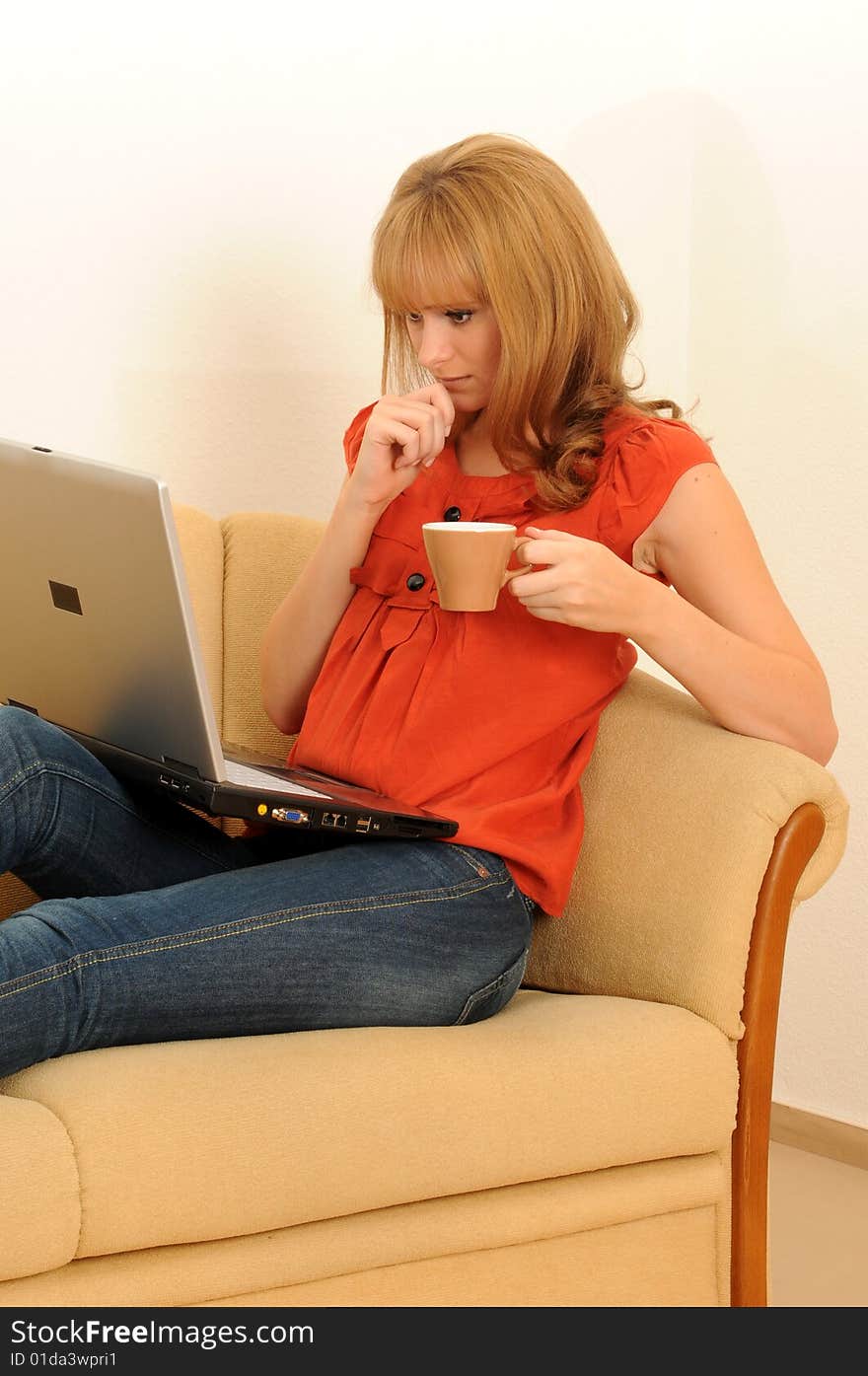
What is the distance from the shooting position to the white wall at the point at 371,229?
1.82m

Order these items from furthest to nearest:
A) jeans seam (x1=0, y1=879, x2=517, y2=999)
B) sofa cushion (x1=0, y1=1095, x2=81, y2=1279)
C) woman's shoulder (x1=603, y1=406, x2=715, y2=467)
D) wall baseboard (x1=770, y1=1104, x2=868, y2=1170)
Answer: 1. wall baseboard (x1=770, y1=1104, x2=868, y2=1170)
2. woman's shoulder (x1=603, y1=406, x2=715, y2=467)
3. jeans seam (x1=0, y1=879, x2=517, y2=999)
4. sofa cushion (x1=0, y1=1095, x2=81, y2=1279)

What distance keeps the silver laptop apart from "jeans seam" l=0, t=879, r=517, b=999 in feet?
0.18

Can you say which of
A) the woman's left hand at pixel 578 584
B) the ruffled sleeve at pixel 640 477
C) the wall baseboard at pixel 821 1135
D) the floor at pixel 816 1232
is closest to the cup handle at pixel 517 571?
the woman's left hand at pixel 578 584

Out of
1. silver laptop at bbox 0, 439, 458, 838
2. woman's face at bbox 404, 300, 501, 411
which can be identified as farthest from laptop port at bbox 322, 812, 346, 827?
woman's face at bbox 404, 300, 501, 411

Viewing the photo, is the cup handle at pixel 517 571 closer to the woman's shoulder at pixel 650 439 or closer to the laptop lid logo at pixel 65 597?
the woman's shoulder at pixel 650 439

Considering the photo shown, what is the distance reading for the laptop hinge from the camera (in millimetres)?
1215

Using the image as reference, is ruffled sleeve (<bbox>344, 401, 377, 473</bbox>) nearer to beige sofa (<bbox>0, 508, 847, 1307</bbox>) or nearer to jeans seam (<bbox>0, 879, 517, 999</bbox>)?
beige sofa (<bbox>0, 508, 847, 1307</bbox>)

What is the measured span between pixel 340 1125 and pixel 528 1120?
Result: 0.17 metres

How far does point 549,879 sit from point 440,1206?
33 cm

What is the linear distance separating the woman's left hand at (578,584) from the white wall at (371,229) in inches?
31.3

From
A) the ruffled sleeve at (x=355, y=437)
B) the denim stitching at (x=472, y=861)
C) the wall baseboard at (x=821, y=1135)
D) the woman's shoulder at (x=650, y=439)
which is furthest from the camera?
the wall baseboard at (x=821, y=1135)

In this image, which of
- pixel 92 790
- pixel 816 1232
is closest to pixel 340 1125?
pixel 92 790

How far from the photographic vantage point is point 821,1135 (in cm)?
222
